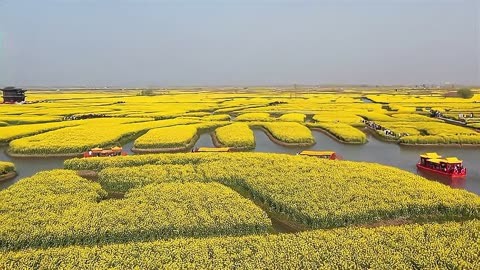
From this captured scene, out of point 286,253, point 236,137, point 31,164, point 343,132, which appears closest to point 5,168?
point 31,164

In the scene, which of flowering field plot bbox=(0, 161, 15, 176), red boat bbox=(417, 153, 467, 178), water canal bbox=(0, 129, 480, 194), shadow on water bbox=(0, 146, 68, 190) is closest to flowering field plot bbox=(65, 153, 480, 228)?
shadow on water bbox=(0, 146, 68, 190)

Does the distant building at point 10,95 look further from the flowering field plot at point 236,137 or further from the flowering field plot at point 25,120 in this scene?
the flowering field plot at point 236,137

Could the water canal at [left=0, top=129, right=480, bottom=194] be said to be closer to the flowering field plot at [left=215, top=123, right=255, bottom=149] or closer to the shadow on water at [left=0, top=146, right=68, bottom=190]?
the shadow on water at [left=0, top=146, right=68, bottom=190]

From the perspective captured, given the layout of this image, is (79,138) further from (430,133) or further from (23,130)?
(430,133)

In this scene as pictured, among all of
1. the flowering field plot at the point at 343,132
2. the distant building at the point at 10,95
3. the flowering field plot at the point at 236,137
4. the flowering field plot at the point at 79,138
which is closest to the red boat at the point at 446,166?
the flowering field plot at the point at 343,132

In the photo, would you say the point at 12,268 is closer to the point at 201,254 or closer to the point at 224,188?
the point at 201,254
